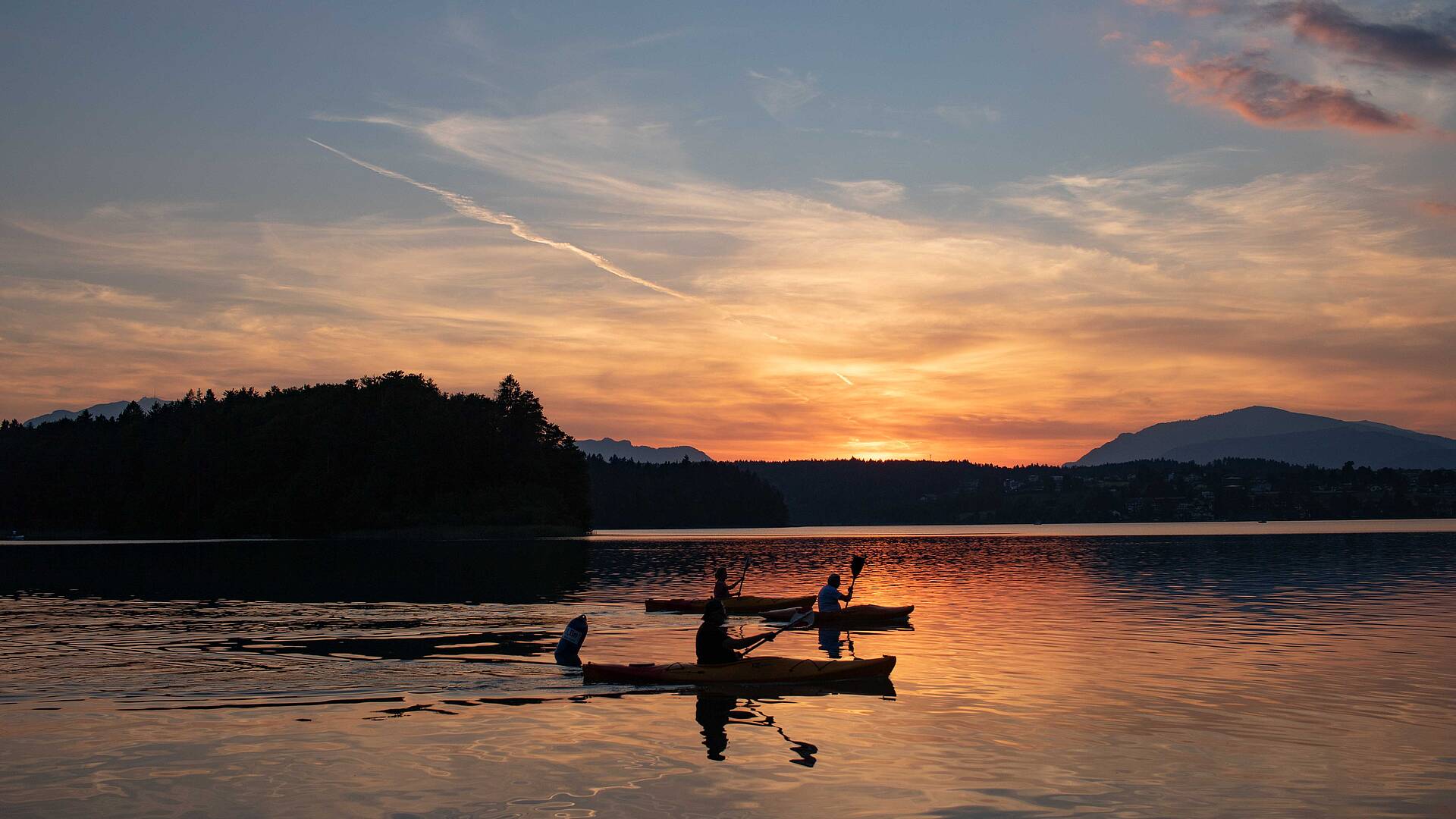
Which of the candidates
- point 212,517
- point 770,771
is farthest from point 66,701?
point 212,517

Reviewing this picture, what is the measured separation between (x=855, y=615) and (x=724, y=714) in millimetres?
17784

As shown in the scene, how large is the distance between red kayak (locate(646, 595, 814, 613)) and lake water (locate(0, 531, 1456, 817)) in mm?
2056

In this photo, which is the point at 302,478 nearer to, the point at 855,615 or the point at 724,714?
the point at 855,615

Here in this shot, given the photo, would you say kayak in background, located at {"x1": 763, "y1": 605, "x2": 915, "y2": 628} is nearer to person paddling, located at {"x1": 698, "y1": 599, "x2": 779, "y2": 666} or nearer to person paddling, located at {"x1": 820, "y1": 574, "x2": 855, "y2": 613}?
person paddling, located at {"x1": 820, "y1": 574, "x2": 855, "y2": 613}

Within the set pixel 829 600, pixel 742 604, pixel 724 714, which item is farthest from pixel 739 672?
pixel 742 604

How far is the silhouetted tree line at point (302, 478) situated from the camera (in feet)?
584

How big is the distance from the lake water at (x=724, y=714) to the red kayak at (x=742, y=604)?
6.75ft

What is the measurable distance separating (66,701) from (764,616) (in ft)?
74.1

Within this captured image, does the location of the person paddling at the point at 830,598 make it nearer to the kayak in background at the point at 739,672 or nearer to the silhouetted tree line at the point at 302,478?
the kayak in background at the point at 739,672

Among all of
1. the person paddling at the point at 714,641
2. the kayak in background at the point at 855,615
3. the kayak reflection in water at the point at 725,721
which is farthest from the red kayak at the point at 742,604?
the kayak reflection in water at the point at 725,721

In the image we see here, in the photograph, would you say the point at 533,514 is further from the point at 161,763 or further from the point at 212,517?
the point at 161,763

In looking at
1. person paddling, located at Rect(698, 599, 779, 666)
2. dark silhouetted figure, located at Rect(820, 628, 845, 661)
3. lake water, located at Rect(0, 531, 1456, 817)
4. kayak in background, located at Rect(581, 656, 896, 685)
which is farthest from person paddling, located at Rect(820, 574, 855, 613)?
person paddling, located at Rect(698, 599, 779, 666)

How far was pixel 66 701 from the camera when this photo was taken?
21.7 meters

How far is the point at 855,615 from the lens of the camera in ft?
127
